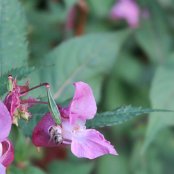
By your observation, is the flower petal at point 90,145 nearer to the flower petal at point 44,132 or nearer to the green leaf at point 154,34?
the flower petal at point 44,132

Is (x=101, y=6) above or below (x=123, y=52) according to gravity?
above

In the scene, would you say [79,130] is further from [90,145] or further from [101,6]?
[101,6]

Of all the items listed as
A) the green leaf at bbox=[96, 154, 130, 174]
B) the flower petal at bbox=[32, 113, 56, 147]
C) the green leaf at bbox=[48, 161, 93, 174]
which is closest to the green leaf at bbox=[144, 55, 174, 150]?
the green leaf at bbox=[48, 161, 93, 174]

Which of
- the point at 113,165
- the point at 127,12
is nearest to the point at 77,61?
the point at 127,12

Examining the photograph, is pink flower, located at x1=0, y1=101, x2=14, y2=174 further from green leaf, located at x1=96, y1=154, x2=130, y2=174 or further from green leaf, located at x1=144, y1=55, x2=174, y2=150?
green leaf, located at x1=96, y1=154, x2=130, y2=174

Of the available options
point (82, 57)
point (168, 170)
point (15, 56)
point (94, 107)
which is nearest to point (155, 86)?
point (82, 57)

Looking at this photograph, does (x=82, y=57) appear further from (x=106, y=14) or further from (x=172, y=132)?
(x=172, y=132)
